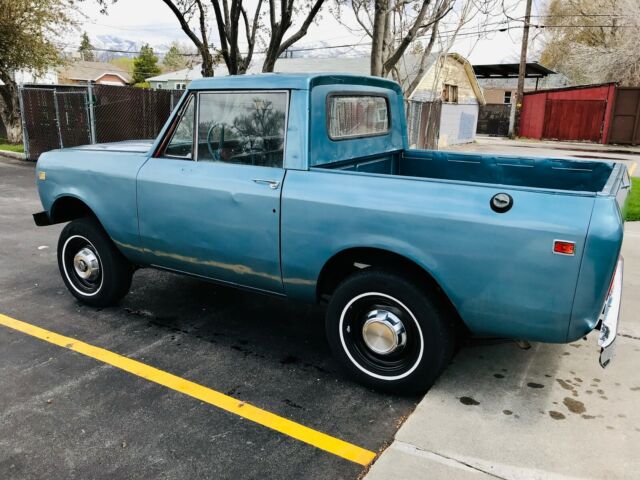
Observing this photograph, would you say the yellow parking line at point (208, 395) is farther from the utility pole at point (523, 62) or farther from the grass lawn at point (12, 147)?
the utility pole at point (523, 62)

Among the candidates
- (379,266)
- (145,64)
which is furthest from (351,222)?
(145,64)

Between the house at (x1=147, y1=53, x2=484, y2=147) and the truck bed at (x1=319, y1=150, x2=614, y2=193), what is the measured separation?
14.7 m

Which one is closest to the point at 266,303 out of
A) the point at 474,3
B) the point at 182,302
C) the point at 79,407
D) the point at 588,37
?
the point at 182,302

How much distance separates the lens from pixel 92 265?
4.60 metres

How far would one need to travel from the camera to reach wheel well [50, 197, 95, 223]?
4637mm

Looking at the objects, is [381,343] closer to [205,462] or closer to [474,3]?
[205,462]

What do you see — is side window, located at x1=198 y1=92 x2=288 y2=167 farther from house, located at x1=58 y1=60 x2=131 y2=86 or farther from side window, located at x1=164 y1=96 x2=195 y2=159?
house, located at x1=58 y1=60 x2=131 y2=86

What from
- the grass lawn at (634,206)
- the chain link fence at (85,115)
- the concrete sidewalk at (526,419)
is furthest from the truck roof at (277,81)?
the chain link fence at (85,115)

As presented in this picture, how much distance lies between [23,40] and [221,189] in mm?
16815

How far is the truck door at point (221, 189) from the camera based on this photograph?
3.55 metres

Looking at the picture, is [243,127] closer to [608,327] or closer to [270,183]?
[270,183]

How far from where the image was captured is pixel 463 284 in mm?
2939

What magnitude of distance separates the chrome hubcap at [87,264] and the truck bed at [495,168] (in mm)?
2302

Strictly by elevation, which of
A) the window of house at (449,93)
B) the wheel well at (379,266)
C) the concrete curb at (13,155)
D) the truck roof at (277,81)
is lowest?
the concrete curb at (13,155)
